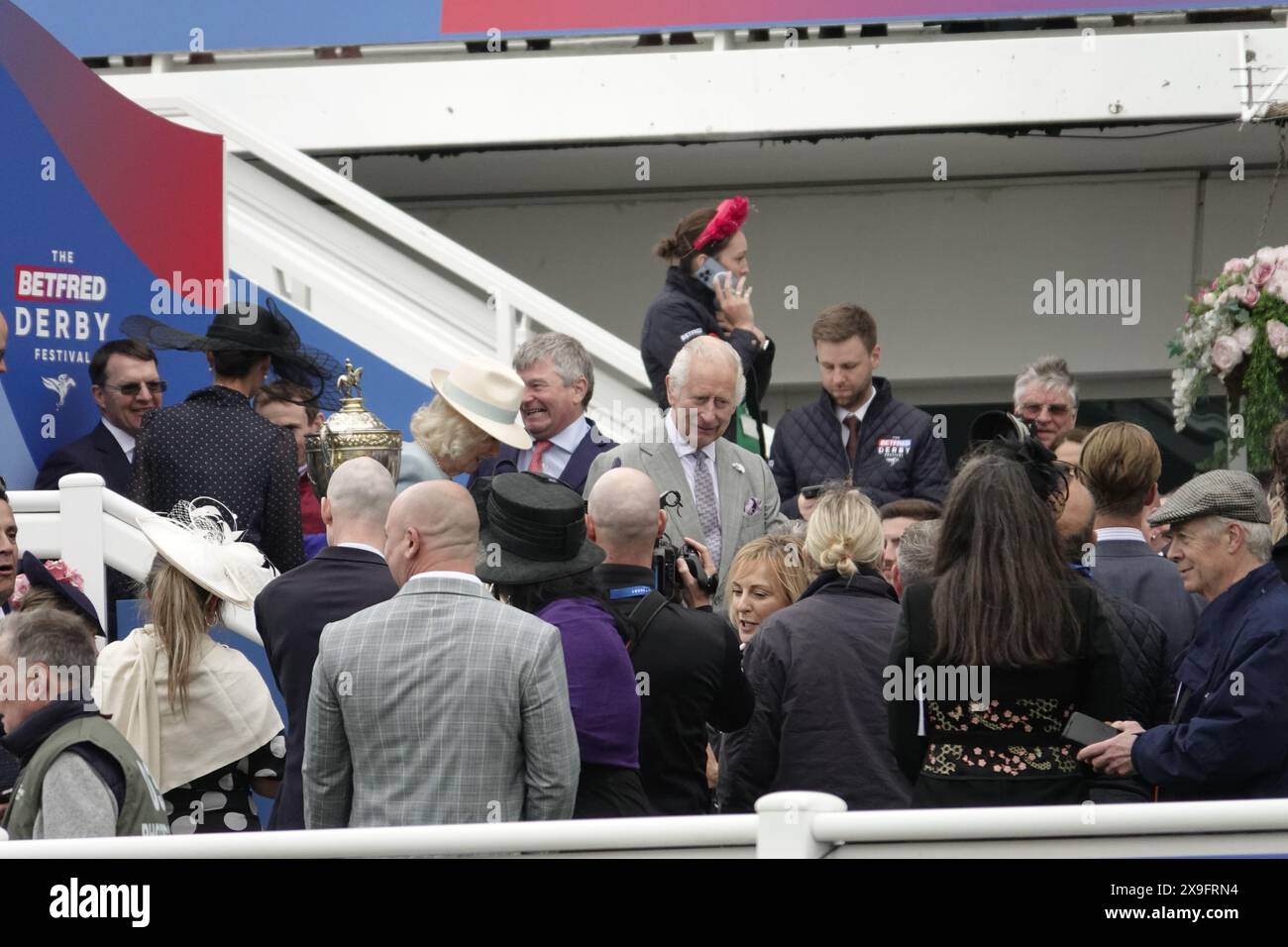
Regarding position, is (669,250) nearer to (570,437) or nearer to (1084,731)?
(570,437)

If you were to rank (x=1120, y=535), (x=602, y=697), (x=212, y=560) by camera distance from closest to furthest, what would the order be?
(x=602, y=697) → (x=212, y=560) → (x=1120, y=535)

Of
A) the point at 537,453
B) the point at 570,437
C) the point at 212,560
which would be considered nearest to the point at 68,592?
the point at 212,560

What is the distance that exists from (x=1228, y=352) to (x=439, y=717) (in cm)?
399

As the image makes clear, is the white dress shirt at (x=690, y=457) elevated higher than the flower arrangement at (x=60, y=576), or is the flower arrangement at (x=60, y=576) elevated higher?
the white dress shirt at (x=690, y=457)

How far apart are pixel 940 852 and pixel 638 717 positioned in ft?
3.52

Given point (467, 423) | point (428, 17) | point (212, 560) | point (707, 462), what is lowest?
point (212, 560)

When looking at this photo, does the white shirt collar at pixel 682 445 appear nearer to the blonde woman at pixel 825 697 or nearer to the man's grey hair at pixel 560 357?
the man's grey hair at pixel 560 357

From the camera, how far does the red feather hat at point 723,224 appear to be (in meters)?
6.41

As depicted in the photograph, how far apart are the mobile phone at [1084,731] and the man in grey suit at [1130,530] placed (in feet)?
2.84

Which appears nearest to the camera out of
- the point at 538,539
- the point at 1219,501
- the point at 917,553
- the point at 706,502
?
the point at 538,539

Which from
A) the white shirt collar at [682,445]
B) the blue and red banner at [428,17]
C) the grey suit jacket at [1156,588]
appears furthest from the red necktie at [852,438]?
the blue and red banner at [428,17]

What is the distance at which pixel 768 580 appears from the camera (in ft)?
15.9

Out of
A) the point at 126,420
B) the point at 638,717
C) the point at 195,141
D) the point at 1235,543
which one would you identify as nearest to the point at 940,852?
the point at 638,717
